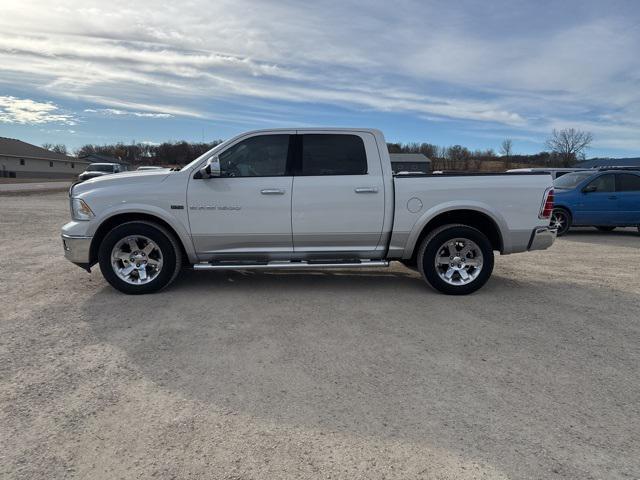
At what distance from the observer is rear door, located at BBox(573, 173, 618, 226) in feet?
37.4

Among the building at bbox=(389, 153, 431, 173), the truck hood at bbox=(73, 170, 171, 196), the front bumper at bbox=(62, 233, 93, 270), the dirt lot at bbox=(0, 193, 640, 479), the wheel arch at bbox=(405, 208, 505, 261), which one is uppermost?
the building at bbox=(389, 153, 431, 173)

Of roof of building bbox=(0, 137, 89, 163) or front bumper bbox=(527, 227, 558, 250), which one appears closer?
front bumper bbox=(527, 227, 558, 250)

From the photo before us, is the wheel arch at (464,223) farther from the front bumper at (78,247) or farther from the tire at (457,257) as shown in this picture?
the front bumper at (78,247)

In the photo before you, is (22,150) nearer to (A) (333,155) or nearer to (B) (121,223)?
(B) (121,223)

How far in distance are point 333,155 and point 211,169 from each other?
1.55 meters

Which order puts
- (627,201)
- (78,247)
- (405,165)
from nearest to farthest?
(78,247), (405,165), (627,201)

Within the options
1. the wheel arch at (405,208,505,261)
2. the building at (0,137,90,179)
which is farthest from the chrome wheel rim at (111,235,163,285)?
the building at (0,137,90,179)

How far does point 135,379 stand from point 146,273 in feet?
7.81

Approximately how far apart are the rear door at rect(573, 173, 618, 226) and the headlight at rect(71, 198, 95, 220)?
37.1 ft

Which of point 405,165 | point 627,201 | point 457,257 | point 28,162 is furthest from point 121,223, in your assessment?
point 28,162

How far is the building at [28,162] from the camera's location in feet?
203

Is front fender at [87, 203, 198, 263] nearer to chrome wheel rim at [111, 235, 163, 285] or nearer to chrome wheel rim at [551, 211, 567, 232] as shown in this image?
chrome wheel rim at [111, 235, 163, 285]

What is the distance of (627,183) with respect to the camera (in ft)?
38.0

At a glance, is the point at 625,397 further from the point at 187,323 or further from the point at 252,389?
the point at 187,323
